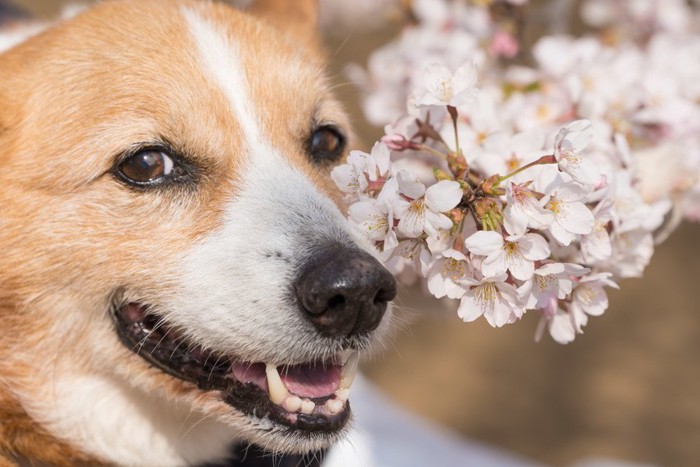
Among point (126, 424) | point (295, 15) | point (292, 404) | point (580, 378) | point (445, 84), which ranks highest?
point (295, 15)

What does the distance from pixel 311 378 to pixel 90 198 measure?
2.54ft

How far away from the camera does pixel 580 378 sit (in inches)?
233

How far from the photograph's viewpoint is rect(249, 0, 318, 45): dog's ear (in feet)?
10.5

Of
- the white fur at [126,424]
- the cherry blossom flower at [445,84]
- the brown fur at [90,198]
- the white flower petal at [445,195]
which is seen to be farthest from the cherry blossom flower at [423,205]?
the white fur at [126,424]

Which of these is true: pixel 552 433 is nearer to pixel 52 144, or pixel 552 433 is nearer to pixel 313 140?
pixel 313 140

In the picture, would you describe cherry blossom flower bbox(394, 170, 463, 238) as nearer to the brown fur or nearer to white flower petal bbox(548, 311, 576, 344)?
white flower petal bbox(548, 311, 576, 344)

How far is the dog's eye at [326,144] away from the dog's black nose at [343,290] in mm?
656

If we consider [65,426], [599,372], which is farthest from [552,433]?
[65,426]

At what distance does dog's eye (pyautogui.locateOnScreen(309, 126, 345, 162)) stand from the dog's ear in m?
0.50

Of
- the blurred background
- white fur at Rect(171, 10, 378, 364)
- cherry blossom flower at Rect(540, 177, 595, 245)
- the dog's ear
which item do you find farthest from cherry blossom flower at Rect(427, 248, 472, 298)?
the blurred background

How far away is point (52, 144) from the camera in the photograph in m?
2.45

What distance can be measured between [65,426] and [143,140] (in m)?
0.85

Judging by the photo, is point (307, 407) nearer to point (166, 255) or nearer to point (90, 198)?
point (166, 255)

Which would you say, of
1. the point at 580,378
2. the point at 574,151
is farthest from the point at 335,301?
the point at 580,378
